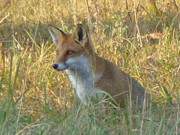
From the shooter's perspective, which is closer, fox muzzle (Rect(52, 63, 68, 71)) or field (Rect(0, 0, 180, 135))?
field (Rect(0, 0, 180, 135))

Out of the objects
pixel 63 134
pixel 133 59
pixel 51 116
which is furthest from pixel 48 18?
pixel 63 134

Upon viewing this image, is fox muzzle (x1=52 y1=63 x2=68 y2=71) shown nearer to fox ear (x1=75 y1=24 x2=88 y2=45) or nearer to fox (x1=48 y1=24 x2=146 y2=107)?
fox (x1=48 y1=24 x2=146 y2=107)

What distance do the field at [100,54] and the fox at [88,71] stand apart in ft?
0.62

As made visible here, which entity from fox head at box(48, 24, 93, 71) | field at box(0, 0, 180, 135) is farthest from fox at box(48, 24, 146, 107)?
field at box(0, 0, 180, 135)

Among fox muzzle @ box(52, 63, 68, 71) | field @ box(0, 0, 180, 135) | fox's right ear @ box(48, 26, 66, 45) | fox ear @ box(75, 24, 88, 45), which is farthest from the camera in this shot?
fox's right ear @ box(48, 26, 66, 45)

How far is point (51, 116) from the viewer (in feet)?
19.1

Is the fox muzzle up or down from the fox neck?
up

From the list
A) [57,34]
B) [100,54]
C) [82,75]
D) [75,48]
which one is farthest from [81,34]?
[100,54]

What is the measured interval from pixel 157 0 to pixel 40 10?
6.28ft

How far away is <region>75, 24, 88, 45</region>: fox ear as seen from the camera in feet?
21.9

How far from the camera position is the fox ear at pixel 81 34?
667 cm

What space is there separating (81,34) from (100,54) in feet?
4.63

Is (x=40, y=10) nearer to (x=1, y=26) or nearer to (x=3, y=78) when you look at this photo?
(x=1, y=26)

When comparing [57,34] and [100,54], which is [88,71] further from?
[100,54]
